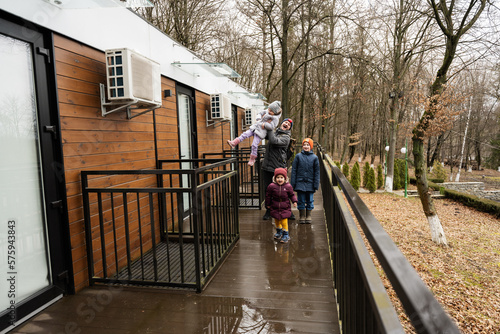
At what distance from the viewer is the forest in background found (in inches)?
386

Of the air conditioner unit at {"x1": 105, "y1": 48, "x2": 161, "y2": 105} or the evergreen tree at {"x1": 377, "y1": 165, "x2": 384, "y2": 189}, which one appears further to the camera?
the evergreen tree at {"x1": 377, "y1": 165, "x2": 384, "y2": 189}

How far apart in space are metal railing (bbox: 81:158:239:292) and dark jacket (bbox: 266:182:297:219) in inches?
19.8

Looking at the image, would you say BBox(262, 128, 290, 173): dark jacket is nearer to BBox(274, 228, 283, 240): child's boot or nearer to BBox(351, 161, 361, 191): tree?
BBox(274, 228, 283, 240): child's boot

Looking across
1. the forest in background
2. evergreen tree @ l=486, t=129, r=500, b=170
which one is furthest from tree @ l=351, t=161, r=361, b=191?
evergreen tree @ l=486, t=129, r=500, b=170

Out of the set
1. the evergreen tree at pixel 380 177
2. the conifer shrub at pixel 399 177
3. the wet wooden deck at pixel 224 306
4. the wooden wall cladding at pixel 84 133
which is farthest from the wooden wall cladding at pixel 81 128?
the conifer shrub at pixel 399 177

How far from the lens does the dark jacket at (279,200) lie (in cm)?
414

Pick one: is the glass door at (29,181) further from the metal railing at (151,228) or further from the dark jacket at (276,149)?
the dark jacket at (276,149)

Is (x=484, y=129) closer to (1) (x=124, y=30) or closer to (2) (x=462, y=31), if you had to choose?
(2) (x=462, y=31)

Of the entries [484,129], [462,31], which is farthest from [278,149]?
[484,129]

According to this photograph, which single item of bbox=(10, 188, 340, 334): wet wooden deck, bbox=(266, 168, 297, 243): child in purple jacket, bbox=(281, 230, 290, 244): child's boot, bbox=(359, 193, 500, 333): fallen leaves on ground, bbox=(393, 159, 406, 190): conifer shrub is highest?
bbox=(266, 168, 297, 243): child in purple jacket

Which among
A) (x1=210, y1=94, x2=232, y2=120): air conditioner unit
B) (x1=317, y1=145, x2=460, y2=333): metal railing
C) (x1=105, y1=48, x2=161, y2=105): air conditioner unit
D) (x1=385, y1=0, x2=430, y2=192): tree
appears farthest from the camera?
(x1=385, y1=0, x2=430, y2=192): tree

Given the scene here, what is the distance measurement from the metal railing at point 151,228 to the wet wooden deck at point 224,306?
0.56 ft

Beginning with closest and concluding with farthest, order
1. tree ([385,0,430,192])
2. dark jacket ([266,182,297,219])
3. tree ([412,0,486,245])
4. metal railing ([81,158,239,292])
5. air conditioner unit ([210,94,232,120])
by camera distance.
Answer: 1. metal railing ([81,158,239,292])
2. dark jacket ([266,182,297,219])
3. air conditioner unit ([210,94,232,120])
4. tree ([412,0,486,245])
5. tree ([385,0,430,192])

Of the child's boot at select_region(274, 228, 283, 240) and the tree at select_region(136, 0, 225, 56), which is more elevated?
the tree at select_region(136, 0, 225, 56)
